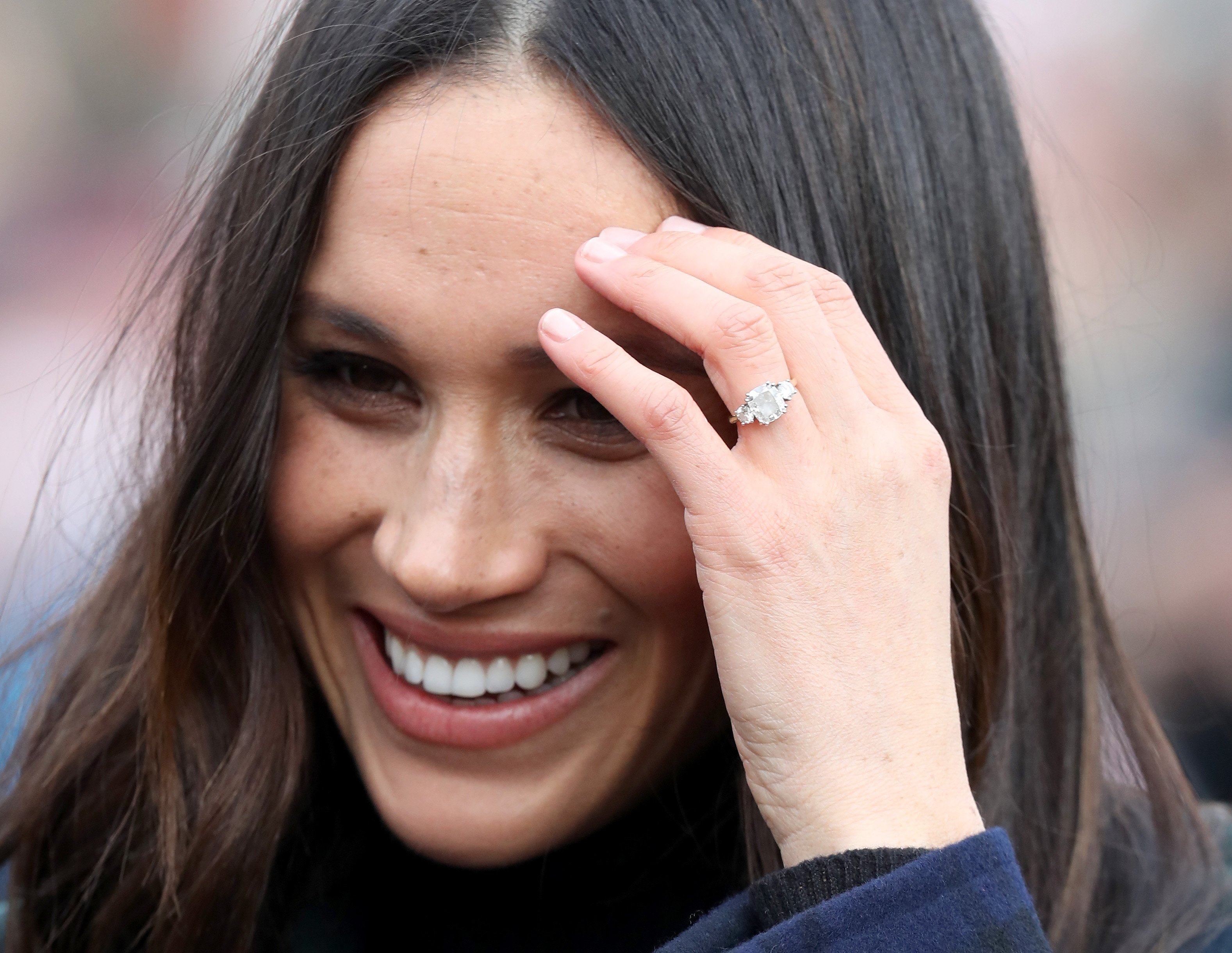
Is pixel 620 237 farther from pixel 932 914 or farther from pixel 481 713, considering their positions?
pixel 932 914

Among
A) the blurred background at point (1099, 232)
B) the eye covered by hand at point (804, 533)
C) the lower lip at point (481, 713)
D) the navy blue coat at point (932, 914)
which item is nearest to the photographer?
the navy blue coat at point (932, 914)

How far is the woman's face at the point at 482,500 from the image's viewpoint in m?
1.46

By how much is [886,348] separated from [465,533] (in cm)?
62

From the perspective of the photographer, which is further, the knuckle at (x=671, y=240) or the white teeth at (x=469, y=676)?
the white teeth at (x=469, y=676)

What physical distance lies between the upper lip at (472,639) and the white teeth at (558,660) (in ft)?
0.04

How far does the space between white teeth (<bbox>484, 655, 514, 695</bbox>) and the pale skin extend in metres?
0.09

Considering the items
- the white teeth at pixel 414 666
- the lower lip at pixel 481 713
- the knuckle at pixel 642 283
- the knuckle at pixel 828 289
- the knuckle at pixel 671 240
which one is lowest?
the lower lip at pixel 481 713

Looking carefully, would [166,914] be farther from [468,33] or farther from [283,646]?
[468,33]

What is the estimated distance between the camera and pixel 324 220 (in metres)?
1.58

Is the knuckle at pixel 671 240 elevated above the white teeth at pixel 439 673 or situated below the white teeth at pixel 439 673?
Result: above

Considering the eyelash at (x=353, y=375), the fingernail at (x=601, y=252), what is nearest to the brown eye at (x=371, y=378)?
the eyelash at (x=353, y=375)

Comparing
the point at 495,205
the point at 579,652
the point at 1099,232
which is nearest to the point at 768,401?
the point at 495,205

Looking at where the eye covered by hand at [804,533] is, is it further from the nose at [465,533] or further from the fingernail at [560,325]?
the nose at [465,533]

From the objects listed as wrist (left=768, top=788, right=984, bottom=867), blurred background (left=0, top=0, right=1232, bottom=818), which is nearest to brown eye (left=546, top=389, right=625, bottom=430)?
wrist (left=768, top=788, right=984, bottom=867)
